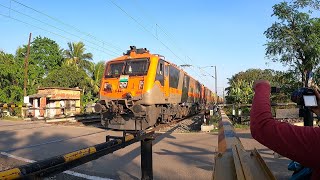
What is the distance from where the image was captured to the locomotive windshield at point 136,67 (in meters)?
14.2

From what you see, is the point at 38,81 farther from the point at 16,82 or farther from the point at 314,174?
the point at 314,174

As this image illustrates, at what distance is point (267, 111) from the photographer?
6.17 feet

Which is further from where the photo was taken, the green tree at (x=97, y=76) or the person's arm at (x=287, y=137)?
the green tree at (x=97, y=76)

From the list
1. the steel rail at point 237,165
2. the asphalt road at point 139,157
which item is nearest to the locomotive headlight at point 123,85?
the asphalt road at point 139,157

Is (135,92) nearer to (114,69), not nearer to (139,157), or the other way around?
(114,69)

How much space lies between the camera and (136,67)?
1452 centimetres

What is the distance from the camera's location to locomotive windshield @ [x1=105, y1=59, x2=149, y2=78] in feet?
46.8

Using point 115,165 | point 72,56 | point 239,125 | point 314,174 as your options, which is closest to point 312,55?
point 239,125

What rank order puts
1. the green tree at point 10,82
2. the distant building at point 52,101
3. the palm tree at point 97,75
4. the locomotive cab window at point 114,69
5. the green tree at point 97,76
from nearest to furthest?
the locomotive cab window at point 114,69, the distant building at point 52,101, the green tree at point 10,82, the green tree at point 97,76, the palm tree at point 97,75

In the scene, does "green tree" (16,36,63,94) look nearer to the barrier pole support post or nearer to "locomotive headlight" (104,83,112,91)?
"locomotive headlight" (104,83,112,91)

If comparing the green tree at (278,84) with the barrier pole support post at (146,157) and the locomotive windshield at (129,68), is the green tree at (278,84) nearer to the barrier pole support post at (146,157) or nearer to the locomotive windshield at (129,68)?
the locomotive windshield at (129,68)

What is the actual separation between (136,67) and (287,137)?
13.0 metres

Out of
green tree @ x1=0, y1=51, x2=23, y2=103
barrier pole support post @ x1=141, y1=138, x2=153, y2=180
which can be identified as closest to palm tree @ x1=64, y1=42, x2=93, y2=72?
green tree @ x1=0, y1=51, x2=23, y2=103

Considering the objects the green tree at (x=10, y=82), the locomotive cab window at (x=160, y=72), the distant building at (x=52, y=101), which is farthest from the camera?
the green tree at (x=10, y=82)
